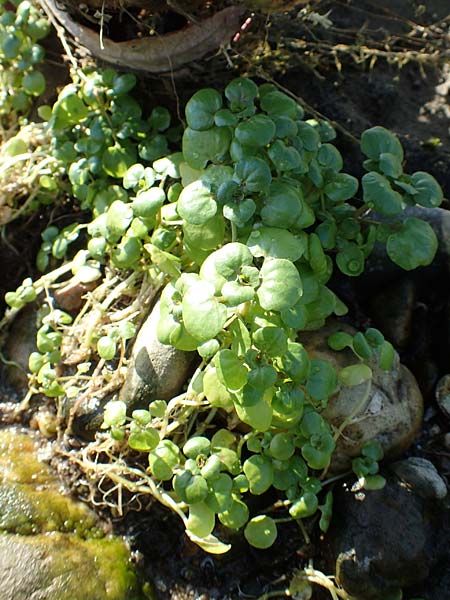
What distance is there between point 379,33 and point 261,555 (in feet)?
6.30

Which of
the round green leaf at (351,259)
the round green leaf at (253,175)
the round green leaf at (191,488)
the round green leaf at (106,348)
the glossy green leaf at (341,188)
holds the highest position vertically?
the round green leaf at (253,175)

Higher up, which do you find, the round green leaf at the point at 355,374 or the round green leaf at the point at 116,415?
the round green leaf at the point at 116,415

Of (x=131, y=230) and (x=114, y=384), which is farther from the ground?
(x=131, y=230)

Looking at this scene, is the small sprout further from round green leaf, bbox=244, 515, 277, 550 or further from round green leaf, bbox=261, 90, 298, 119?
round green leaf, bbox=261, 90, 298, 119

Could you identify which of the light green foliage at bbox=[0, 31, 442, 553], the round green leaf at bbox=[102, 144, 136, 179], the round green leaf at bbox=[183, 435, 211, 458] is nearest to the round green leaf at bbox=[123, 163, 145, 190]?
the light green foliage at bbox=[0, 31, 442, 553]

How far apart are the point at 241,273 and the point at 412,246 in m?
0.49

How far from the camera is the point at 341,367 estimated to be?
5.74 feet

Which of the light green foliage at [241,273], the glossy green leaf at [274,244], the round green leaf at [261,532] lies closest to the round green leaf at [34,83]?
the light green foliage at [241,273]

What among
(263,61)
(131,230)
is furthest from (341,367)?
(263,61)

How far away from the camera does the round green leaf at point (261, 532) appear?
1637 mm

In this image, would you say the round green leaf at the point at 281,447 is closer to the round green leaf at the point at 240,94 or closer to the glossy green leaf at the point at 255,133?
the glossy green leaf at the point at 255,133

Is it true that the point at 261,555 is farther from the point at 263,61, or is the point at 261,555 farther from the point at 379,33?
the point at 379,33

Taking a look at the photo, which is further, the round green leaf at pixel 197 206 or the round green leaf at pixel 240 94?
the round green leaf at pixel 240 94

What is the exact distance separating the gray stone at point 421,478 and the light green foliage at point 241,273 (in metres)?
0.11
